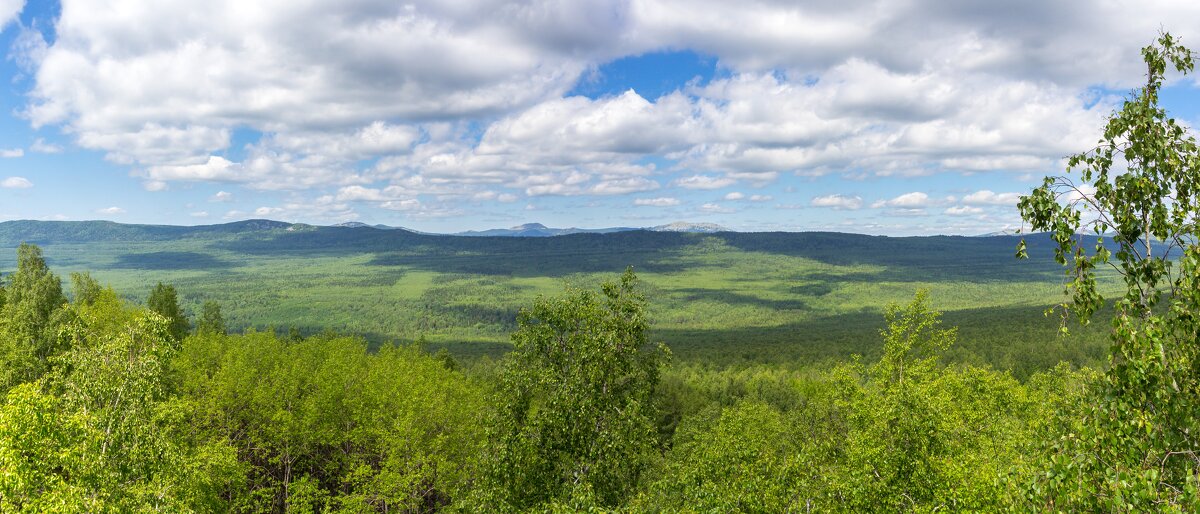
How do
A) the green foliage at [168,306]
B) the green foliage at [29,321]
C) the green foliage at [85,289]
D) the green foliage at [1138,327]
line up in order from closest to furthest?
the green foliage at [1138,327]
the green foliage at [29,321]
the green foliage at [85,289]
the green foliage at [168,306]

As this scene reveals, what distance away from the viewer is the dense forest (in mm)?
8102

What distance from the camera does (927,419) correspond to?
20.0m

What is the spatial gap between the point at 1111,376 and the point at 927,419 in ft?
41.9

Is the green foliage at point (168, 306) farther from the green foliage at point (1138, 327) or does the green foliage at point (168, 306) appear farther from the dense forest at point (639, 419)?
the green foliage at point (1138, 327)

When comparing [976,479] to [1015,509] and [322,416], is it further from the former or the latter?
[322,416]

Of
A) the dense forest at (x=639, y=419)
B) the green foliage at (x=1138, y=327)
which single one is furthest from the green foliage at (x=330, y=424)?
the green foliage at (x=1138, y=327)

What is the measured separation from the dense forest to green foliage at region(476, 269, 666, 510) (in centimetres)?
8

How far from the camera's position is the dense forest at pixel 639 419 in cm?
810

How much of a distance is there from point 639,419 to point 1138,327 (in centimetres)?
1343

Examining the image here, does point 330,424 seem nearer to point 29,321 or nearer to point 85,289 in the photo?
point 29,321

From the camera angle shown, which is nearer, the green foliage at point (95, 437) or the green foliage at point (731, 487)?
the green foliage at point (731, 487)

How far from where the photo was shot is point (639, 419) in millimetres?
19000

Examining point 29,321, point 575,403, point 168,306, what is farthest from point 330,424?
point 168,306

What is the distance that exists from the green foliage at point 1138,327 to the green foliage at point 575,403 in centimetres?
1252
